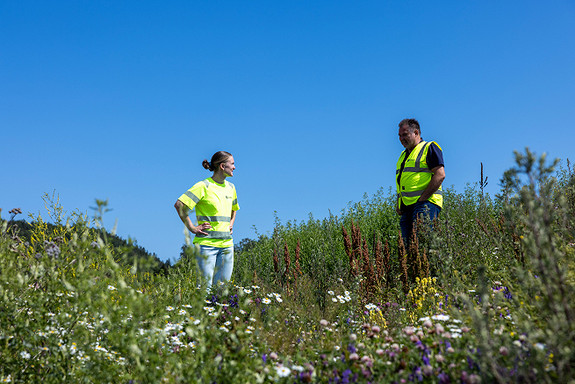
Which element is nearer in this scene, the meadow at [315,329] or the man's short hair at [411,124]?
the meadow at [315,329]

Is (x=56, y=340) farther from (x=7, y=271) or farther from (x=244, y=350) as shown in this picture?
(x=244, y=350)

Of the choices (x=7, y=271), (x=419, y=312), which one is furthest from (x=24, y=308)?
(x=419, y=312)

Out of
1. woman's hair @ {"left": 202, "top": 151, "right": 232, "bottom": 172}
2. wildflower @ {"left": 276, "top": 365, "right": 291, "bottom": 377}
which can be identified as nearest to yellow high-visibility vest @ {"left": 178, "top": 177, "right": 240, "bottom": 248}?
woman's hair @ {"left": 202, "top": 151, "right": 232, "bottom": 172}

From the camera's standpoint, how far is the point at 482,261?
5922mm

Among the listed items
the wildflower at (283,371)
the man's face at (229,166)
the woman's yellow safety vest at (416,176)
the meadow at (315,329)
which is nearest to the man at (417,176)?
the woman's yellow safety vest at (416,176)

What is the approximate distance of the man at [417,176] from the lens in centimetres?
635

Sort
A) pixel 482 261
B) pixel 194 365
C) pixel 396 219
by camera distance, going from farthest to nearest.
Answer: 1. pixel 396 219
2. pixel 482 261
3. pixel 194 365

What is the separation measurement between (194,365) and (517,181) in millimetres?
2558

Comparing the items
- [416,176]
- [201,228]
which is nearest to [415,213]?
[416,176]

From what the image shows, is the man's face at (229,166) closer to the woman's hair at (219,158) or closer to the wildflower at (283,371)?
the woman's hair at (219,158)

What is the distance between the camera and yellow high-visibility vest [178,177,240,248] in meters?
6.41

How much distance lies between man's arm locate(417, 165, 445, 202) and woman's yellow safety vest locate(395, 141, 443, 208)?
0.13 metres

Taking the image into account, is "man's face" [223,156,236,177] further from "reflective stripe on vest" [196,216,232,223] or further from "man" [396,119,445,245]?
"man" [396,119,445,245]

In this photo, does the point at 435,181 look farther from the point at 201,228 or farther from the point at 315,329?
the point at 201,228
